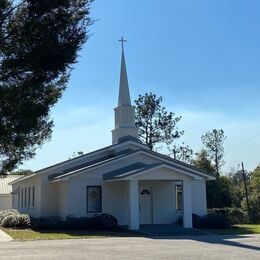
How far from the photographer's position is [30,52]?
10.9 meters

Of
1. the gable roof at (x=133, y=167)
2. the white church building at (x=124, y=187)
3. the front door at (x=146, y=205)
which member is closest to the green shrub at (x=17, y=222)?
the white church building at (x=124, y=187)

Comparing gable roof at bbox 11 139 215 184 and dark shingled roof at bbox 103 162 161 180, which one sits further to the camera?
gable roof at bbox 11 139 215 184

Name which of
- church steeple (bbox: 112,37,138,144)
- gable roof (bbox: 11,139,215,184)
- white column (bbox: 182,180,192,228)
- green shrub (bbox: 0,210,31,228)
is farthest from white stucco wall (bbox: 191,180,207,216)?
green shrub (bbox: 0,210,31,228)

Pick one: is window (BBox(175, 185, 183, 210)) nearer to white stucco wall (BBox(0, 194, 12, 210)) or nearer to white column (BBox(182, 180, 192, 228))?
white column (BBox(182, 180, 192, 228))

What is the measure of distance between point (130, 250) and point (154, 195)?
14.3m

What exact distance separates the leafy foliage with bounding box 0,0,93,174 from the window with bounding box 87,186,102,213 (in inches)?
730

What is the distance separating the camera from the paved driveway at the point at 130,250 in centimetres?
1523

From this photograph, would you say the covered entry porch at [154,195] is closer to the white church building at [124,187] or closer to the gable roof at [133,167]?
the white church building at [124,187]

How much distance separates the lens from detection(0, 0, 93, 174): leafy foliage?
35.9 ft

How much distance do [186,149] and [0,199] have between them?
21.5 m

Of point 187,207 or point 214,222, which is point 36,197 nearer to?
point 187,207

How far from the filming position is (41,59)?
1095 centimetres

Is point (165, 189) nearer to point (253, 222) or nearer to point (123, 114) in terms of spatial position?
point (123, 114)

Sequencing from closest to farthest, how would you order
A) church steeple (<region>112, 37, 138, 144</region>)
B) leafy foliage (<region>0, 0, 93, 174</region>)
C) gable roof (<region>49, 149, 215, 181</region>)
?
leafy foliage (<region>0, 0, 93, 174</region>) < gable roof (<region>49, 149, 215, 181</region>) < church steeple (<region>112, 37, 138, 144</region>)
